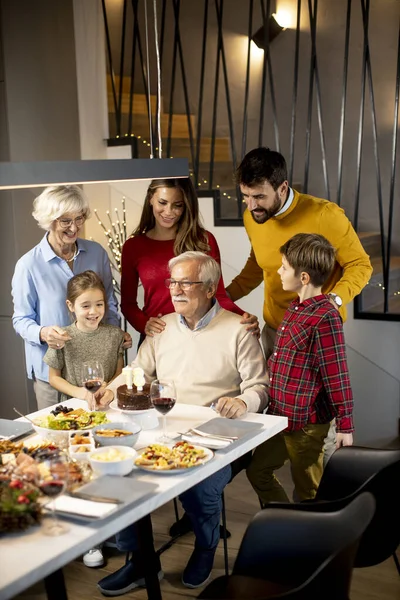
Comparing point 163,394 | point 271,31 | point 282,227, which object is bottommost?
point 163,394

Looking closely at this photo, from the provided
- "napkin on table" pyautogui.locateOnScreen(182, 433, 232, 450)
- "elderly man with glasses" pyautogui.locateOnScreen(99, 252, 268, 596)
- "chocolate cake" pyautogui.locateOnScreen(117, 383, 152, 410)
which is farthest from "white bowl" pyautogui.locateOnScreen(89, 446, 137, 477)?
"elderly man with glasses" pyautogui.locateOnScreen(99, 252, 268, 596)

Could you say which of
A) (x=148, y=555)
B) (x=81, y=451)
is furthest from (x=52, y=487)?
(x=148, y=555)

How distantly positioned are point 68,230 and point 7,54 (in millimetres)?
1973

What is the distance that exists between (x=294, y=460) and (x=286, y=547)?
95 cm

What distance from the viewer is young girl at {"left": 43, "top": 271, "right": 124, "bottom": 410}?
3.39 metres

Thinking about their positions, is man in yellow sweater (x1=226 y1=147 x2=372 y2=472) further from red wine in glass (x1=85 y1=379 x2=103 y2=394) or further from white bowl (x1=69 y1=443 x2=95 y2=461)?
white bowl (x1=69 y1=443 x2=95 y2=461)

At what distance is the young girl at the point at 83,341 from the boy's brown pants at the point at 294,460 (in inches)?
30.0

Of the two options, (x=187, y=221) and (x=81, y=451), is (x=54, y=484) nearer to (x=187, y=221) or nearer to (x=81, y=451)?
(x=81, y=451)

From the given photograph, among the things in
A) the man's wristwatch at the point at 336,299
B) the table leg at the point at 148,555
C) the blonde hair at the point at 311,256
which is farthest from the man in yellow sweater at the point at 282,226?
the table leg at the point at 148,555

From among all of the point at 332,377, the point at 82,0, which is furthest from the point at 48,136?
the point at 332,377

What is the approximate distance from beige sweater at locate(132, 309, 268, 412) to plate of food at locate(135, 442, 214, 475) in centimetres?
68

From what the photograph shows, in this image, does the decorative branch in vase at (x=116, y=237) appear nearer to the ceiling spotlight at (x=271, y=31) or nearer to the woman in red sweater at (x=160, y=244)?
the woman in red sweater at (x=160, y=244)

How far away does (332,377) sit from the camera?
301 cm

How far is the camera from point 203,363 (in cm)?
319
